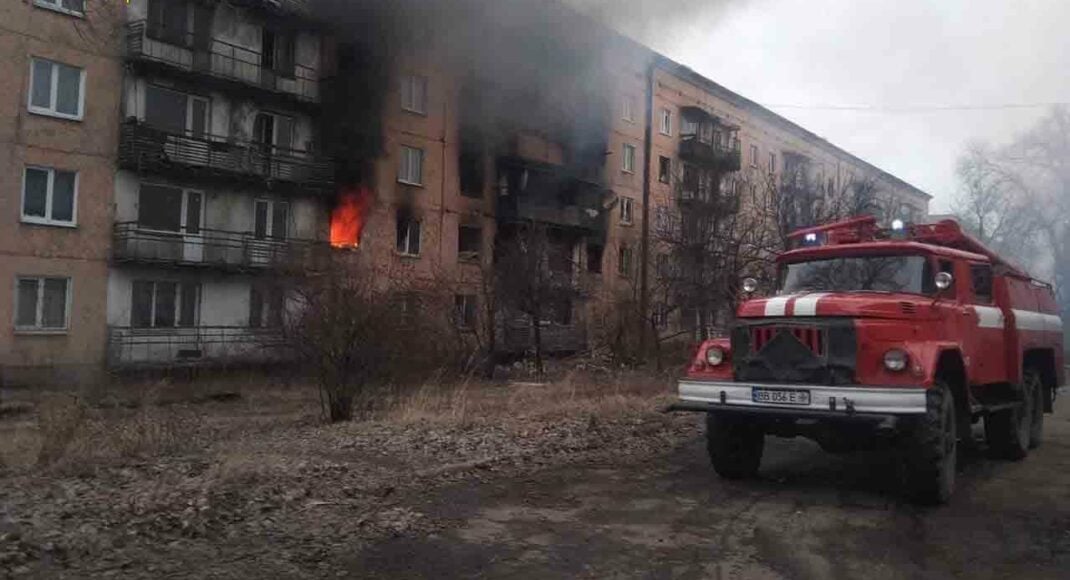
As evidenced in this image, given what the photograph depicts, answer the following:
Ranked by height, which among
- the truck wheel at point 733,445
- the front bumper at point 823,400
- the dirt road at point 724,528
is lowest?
the dirt road at point 724,528

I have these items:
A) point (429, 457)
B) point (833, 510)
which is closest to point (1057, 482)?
point (833, 510)

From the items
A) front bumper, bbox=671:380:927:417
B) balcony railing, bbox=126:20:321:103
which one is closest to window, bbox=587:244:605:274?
→ balcony railing, bbox=126:20:321:103

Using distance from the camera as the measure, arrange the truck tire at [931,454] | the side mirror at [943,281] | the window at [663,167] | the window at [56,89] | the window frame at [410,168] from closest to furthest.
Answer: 1. the truck tire at [931,454]
2. the side mirror at [943,281]
3. the window at [56,89]
4. the window frame at [410,168]
5. the window at [663,167]

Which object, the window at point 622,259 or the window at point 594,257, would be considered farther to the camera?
the window at point 594,257

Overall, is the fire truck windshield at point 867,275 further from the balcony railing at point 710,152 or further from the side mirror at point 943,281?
the balcony railing at point 710,152

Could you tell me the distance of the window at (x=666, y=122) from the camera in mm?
39594

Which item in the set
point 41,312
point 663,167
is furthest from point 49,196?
point 663,167

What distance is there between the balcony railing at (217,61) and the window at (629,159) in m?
15.9

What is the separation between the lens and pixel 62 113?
2105 centimetres

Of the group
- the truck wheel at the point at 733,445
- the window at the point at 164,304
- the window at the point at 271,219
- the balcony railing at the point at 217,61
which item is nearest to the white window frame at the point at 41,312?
the window at the point at 164,304

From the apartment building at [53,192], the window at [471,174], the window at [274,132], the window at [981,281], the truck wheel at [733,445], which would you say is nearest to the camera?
the truck wheel at [733,445]

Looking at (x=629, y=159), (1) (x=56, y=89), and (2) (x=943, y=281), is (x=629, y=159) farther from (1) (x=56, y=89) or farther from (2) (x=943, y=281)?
(2) (x=943, y=281)

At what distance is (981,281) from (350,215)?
2095cm

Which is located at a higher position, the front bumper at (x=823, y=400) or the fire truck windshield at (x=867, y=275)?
the fire truck windshield at (x=867, y=275)
